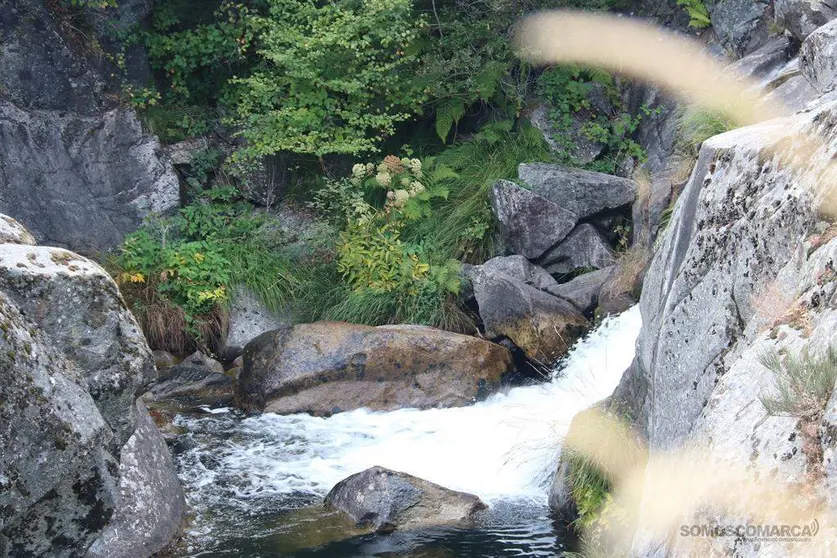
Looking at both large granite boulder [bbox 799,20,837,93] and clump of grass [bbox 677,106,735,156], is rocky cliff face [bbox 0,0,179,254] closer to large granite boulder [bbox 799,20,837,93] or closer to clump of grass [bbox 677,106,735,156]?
clump of grass [bbox 677,106,735,156]

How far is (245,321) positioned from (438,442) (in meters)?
3.63

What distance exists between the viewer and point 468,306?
10.5 meters

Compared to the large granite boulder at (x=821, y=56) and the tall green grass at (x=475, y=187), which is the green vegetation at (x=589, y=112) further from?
the large granite boulder at (x=821, y=56)

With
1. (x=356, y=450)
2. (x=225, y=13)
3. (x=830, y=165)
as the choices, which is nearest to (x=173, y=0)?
(x=225, y=13)

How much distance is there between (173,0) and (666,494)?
11214mm

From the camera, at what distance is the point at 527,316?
958 centimetres

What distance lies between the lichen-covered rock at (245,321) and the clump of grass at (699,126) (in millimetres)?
5025

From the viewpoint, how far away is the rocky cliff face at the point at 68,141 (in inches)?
440

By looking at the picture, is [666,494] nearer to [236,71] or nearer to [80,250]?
[80,250]

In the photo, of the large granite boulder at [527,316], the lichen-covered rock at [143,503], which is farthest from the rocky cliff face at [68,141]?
the lichen-covered rock at [143,503]

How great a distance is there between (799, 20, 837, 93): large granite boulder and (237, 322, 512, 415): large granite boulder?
14.5ft

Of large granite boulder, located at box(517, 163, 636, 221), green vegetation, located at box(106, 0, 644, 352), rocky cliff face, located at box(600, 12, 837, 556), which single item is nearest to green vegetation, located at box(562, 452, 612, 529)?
rocky cliff face, located at box(600, 12, 837, 556)

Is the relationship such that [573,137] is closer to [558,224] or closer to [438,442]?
[558,224]

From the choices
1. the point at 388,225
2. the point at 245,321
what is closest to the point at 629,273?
the point at 388,225
